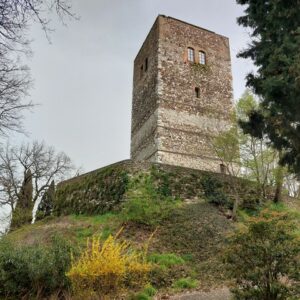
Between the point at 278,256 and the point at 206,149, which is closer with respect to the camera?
the point at 278,256

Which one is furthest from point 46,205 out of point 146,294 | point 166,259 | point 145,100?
point 146,294

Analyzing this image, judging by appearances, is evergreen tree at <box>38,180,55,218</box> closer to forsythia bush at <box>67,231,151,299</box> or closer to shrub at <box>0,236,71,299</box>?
shrub at <box>0,236,71,299</box>

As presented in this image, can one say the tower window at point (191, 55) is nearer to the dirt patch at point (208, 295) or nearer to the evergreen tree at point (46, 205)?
the evergreen tree at point (46, 205)

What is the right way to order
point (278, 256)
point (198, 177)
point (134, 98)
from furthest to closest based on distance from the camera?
point (134, 98), point (198, 177), point (278, 256)

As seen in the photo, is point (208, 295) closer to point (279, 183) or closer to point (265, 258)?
point (265, 258)

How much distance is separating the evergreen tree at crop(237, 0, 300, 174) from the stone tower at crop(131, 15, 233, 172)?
10243 mm

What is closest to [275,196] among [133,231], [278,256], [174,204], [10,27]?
[174,204]

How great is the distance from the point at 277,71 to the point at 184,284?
536cm

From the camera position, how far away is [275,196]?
52.8ft

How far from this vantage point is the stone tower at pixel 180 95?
19.9 metres

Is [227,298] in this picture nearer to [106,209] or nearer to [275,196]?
[106,209]

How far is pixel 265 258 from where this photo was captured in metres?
5.54

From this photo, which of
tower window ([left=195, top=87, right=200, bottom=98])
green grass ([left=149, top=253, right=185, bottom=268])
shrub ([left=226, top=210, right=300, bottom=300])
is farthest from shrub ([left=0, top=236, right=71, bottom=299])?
tower window ([left=195, top=87, right=200, bottom=98])

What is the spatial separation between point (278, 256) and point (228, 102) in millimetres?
18169
